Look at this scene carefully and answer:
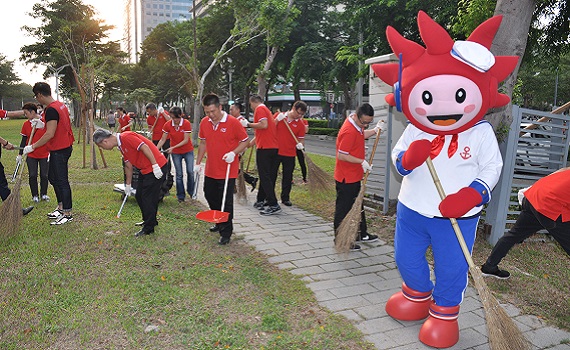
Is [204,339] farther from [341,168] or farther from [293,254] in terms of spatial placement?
[341,168]

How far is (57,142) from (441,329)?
18.6ft

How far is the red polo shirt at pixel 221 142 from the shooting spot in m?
5.85

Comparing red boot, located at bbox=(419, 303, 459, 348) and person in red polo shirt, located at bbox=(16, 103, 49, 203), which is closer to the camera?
red boot, located at bbox=(419, 303, 459, 348)

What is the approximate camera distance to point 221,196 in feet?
19.9

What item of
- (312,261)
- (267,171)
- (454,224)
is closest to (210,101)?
(267,171)

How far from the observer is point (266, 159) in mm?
7711

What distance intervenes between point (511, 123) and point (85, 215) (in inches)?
254

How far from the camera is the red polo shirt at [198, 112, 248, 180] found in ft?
19.2

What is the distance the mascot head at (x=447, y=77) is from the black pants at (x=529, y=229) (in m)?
1.37

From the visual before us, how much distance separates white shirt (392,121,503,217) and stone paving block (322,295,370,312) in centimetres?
119

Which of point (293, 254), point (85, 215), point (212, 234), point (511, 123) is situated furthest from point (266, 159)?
point (511, 123)

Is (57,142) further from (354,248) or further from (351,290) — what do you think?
(351,290)

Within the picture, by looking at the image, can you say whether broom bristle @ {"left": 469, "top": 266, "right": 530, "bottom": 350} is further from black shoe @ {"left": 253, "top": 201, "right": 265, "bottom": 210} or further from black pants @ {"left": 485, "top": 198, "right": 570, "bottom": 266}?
black shoe @ {"left": 253, "top": 201, "right": 265, "bottom": 210}

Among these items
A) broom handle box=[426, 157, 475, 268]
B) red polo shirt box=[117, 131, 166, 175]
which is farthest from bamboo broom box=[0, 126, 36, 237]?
broom handle box=[426, 157, 475, 268]
